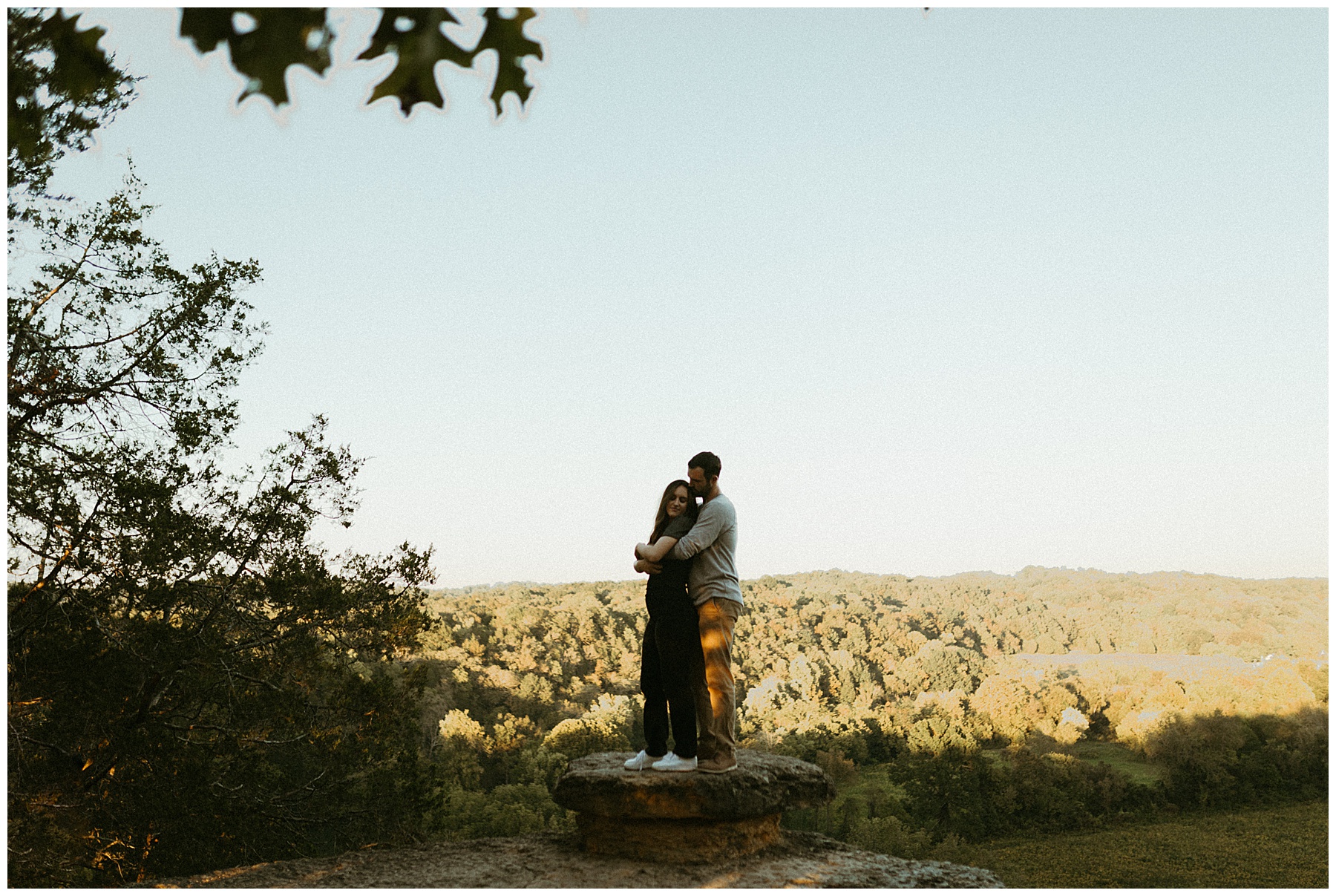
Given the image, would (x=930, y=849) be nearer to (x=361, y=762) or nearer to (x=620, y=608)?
(x=620, y=608)

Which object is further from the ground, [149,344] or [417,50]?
[149,344]

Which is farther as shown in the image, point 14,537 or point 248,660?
point 248,660

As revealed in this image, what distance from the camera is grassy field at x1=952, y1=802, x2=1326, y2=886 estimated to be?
1096 inches

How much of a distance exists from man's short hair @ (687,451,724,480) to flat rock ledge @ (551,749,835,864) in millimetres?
1807

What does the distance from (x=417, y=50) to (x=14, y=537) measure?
269 inches

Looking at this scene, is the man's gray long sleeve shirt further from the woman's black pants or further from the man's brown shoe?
the man's brown shoe

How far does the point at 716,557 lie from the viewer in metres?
4.89

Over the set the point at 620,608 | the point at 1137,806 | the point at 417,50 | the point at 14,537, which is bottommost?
the point at 1137,806

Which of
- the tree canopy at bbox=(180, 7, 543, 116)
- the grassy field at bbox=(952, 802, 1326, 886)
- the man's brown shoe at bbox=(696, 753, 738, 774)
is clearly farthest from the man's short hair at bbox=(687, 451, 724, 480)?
the grassy field at bbox=(952, 802, 1326, 886)

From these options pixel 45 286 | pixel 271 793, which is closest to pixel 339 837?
pixel 271 793

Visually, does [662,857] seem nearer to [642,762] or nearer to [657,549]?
[642,762]

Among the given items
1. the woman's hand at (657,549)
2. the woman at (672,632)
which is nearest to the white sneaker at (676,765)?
the woman at (672,632)

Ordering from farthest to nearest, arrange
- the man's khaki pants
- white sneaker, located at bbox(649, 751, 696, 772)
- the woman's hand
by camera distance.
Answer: white sneaker, located at bbox(649, 751, 696, 772), the man's khaki pants, the woman's hand

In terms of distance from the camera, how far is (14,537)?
251 inches
